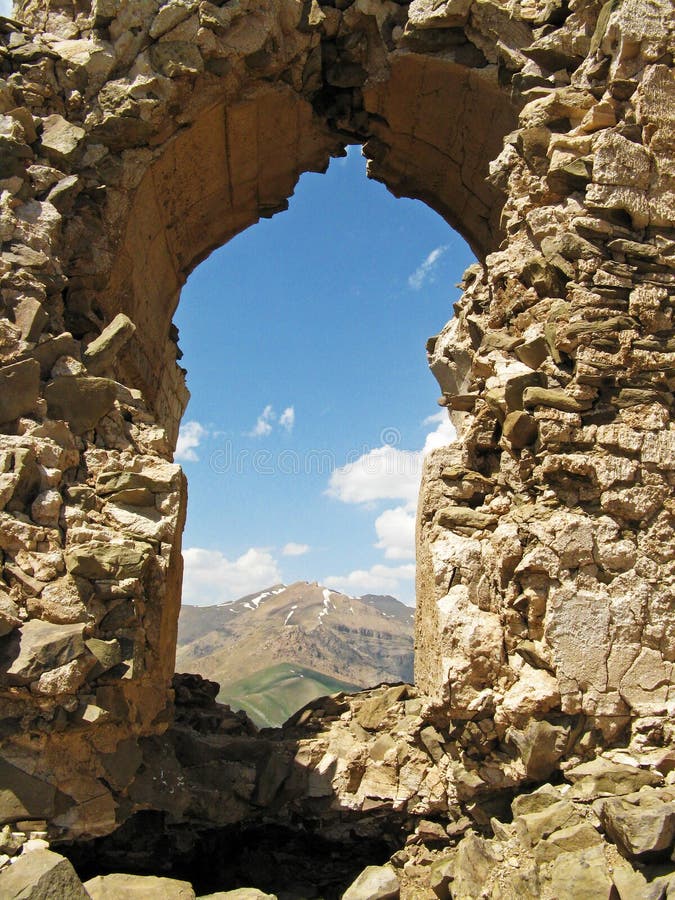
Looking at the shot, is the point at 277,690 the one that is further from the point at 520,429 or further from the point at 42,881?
the point at 42,881

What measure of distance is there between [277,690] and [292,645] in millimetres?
4665

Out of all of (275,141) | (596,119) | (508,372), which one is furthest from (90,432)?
(596,119)

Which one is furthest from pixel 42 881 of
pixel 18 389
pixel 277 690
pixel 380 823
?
pixel 277 690

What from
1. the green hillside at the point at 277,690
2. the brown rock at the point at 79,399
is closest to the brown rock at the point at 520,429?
the brown rock at the point at 79,399

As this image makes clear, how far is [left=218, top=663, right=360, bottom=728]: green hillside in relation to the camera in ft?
47.3

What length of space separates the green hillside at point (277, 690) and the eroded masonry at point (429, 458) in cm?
746

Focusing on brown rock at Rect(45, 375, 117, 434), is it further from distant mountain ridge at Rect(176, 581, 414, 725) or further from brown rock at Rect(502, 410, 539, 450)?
distant mountain ridge at Rect(176, 581, 414, 725)

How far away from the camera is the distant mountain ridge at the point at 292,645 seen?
16.4 meters

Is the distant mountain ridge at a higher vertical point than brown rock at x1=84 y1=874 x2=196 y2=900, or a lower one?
higher

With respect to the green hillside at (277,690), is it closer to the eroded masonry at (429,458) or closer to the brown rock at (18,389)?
the eroded masonry at (429,458)

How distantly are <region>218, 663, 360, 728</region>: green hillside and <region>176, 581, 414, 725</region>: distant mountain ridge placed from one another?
0.03m

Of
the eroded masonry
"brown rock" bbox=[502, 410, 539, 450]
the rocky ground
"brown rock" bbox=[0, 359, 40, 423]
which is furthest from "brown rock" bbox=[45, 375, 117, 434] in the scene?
"brown rock" bbox=[502, 410, 539, 450]

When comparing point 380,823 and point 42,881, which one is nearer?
point 42,881

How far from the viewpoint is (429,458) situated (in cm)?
627
